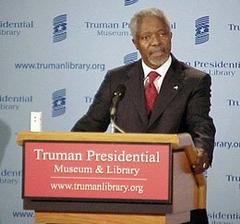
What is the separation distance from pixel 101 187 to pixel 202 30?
9.96ft

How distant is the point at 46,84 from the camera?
5648mm

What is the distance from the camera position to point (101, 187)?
102 inches

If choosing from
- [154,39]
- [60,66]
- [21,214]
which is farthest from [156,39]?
[21,214]

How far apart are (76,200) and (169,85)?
0.91 meters

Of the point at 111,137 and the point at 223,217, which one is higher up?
the point at 111,137

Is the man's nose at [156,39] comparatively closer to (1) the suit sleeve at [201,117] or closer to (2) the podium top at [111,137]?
(1) the suit sleeve at [201,117]

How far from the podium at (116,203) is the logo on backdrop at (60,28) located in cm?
300

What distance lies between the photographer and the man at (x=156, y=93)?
3.26m

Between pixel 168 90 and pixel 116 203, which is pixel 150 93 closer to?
pixel 168 90

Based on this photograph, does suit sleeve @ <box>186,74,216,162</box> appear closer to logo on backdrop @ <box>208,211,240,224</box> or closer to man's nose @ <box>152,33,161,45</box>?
man's nose @ <box>152,33,161,45</box>

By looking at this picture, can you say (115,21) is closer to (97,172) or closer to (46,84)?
(46,84)

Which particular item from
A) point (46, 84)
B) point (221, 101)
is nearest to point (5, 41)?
point (46, 84)

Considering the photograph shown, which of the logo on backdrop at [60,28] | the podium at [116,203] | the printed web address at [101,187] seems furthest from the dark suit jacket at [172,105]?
the logo on backdrop at [60,28]

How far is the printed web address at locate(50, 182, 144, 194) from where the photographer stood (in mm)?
2578
